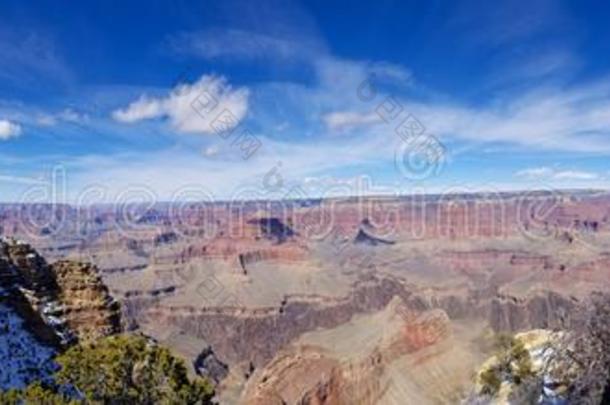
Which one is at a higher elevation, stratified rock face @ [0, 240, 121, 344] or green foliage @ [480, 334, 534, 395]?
stratified rock face @ [0, 240, 121, 344]

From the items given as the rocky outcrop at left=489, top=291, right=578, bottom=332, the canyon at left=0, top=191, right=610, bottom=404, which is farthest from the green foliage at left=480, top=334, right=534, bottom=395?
the rocky outcrop at left=489, top=291, right=578, bottom=332

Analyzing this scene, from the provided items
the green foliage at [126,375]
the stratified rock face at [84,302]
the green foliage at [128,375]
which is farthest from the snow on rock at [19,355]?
the stratified rock face at [84,302]

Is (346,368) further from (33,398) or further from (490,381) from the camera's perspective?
(33,398)

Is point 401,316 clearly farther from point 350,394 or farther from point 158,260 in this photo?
point 158,260

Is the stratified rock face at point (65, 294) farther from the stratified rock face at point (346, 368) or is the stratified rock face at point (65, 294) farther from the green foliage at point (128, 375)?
the stratified rock face at point (346, 368)

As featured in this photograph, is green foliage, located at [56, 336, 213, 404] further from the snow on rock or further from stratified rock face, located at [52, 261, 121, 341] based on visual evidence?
stratified rock face, located at [52, 261, 121, 341]

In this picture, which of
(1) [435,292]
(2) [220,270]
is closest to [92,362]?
(1) [435,292]

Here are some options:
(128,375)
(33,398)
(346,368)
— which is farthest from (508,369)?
(346,368)
